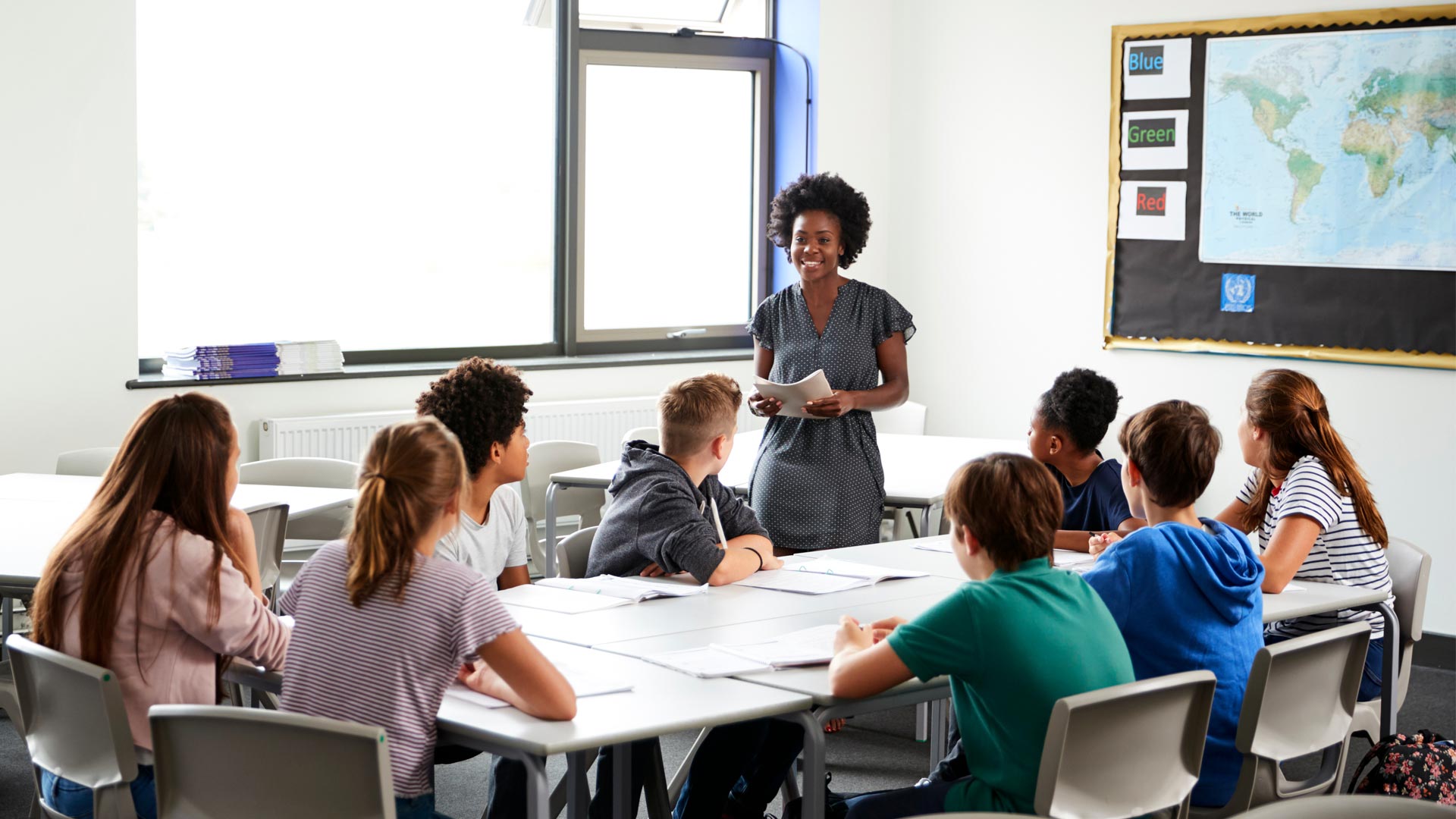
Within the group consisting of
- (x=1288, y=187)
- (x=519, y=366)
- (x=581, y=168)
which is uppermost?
(x=581, y=168)

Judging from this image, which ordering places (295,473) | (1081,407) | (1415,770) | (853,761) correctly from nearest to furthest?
(1415,770)
(1081,407)
(853,761)
(295,473)

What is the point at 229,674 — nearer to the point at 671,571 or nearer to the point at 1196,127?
the point at 671,571

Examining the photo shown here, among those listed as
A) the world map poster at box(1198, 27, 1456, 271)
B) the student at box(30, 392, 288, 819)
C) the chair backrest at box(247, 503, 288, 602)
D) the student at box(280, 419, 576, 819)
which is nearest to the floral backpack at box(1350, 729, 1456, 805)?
the student at box(280, 419, 576, 819)

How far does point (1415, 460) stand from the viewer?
5086 mm

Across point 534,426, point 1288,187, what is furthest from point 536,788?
point 1288,187

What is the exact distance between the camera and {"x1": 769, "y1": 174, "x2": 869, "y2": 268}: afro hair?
13.5 feet

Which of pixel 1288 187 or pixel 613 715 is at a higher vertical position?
pixel 1288 187

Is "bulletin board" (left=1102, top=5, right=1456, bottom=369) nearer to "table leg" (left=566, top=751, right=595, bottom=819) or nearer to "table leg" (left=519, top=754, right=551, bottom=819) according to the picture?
"table leg" (left=566, top=751, right=595, bottom=819)

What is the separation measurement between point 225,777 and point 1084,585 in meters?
1.29

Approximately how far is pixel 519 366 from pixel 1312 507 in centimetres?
353

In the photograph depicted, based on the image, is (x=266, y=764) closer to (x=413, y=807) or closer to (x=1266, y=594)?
(x=413, y=807)

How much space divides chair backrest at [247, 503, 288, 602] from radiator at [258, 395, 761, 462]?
1.25 metres

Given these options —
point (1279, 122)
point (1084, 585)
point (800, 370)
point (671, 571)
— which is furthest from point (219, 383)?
point (1279, 122)

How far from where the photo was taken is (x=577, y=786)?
101 inches
